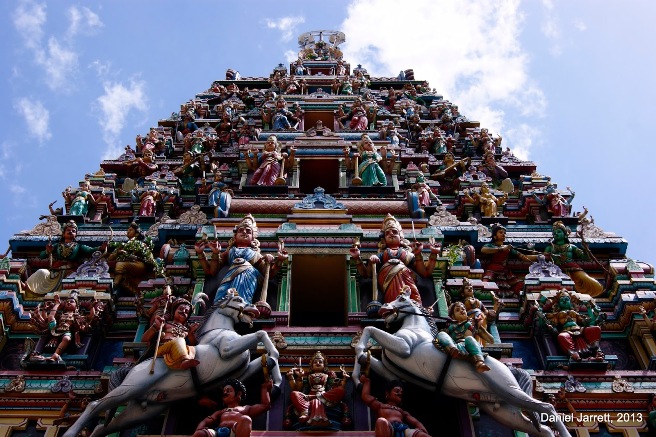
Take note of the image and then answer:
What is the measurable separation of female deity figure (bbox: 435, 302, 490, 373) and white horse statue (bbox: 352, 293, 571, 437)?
0.10 metres

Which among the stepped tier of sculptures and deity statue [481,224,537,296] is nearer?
the stepped tier of sculptures

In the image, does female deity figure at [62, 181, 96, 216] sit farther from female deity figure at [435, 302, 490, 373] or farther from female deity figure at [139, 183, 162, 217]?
female deity figure at [435, 302, 490, 373]

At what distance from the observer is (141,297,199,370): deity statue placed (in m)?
10.7

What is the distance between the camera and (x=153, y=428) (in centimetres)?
1099

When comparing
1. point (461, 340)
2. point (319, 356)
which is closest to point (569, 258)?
point (461, 340)

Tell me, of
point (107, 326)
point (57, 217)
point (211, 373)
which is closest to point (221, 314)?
point (211, 373)

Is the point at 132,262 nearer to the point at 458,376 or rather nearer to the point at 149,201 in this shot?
the point at 149,201

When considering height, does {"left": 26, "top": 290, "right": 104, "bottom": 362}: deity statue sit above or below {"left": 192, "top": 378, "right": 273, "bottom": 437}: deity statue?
above

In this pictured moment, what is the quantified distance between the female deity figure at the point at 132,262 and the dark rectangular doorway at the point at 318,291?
2455mm

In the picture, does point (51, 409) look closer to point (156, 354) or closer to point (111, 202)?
point (156, 354)

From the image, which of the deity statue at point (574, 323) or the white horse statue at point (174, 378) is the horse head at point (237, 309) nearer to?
the white horse statue at point (174, 378)

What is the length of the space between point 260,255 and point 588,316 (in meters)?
5.11

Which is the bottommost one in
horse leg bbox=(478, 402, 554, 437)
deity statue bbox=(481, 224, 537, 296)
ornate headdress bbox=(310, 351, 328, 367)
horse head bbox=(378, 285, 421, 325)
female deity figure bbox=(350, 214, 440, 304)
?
horse leg bbox=(478, 402, 554, 437)

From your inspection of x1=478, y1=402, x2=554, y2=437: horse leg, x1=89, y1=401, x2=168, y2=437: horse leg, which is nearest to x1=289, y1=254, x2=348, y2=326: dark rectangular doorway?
x1=89, y1=401, x2=168, y2=437: horse leg
